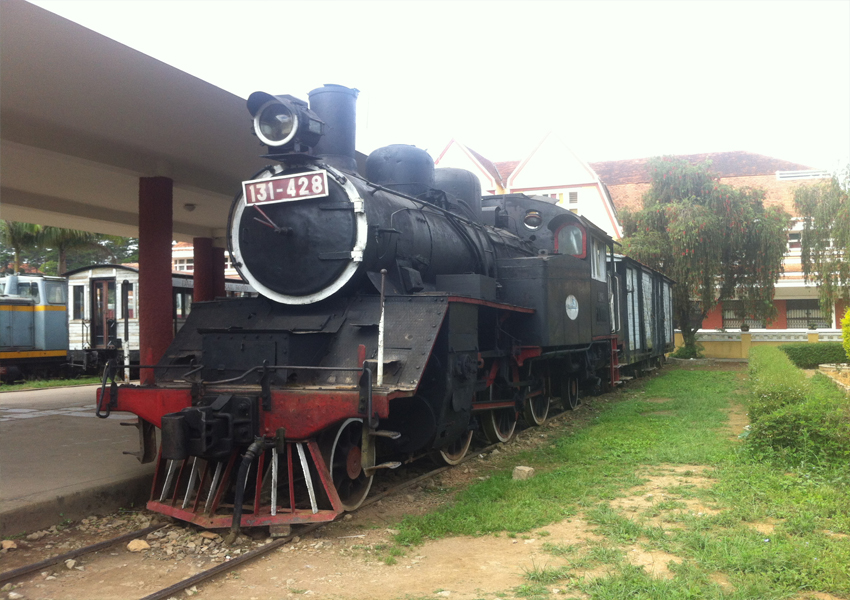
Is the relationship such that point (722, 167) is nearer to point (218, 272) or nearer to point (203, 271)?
point (218, 272)

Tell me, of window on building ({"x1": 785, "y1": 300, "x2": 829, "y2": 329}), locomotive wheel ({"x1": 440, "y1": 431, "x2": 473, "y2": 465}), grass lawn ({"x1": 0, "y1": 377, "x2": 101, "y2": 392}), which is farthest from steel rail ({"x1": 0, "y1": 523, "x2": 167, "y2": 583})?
window on building ({"x1": 785, "y1": 300, "x2": 829, "y2": 329})

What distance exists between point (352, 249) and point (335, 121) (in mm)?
1617

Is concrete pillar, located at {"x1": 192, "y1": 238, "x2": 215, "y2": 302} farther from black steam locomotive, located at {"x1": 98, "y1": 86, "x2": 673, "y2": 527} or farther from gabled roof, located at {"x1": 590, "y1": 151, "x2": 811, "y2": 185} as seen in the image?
gabled roof, located at {"x1": 590, "y1": 151, "x2": 811, "y2": 185}

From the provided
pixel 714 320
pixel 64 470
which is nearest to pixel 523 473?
pixel 64 470

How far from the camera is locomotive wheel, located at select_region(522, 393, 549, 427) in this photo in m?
8.87

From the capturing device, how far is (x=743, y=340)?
25938mm

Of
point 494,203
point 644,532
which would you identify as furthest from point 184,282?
point 644,532

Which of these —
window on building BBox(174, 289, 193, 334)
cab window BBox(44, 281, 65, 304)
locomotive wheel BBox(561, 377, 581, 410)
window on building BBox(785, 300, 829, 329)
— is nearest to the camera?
locomotive wheel BBox(561, 377, 581, 410)

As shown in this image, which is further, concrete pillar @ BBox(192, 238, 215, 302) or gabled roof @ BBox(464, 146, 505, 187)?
gabled roof @ BBox(464, 146, 505, 187)

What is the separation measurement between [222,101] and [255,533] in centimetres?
471

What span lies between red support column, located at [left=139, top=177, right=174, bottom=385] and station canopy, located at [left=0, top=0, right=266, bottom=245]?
0.41 meters

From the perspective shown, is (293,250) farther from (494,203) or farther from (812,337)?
(812,337)

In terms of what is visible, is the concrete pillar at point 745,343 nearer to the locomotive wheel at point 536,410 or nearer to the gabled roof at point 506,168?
the gabled roof at point 506,168

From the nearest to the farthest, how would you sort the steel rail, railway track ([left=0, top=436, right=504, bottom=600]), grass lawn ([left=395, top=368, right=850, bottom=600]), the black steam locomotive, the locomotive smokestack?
grass lawn ([left=395, top=368, right=850, bottom=600]) → railway track ([left=0, top=436, right=504, bottom=600]) → the steel rail → the black steam locomotive → the locomotive smokestack
